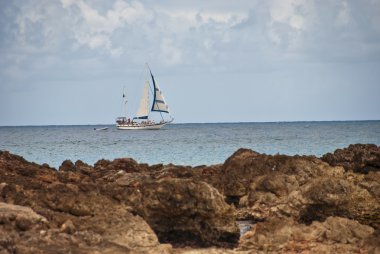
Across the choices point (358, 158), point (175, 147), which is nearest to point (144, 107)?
point (175, 147)

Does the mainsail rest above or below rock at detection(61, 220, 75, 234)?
above

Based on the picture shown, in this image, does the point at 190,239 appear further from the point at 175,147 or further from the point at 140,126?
the point at 140,126

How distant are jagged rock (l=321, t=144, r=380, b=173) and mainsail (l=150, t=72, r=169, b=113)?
113 metres

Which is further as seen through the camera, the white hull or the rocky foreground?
the white hull

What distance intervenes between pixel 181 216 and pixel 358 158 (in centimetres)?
1357

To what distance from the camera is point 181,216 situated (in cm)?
1827

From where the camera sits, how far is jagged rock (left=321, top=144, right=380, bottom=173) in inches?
1164

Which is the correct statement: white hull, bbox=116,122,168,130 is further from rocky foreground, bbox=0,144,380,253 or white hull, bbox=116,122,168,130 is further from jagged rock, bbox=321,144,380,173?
rocky foreground, bbox=0,144,380,253

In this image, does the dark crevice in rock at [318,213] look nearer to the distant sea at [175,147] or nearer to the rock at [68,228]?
the rock at [68,228]

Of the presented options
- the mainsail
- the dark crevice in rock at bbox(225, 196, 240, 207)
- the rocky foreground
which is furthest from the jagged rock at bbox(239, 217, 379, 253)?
the mainsail

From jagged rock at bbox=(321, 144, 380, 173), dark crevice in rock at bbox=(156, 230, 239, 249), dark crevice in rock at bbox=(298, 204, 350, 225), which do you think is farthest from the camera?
jagged rock at bbox=(321, 144, 380, 173)

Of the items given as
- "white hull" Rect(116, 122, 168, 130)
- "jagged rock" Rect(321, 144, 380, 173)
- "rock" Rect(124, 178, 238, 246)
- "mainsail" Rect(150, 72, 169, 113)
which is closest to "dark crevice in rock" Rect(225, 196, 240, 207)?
"jagged rock" Rect(321, 144, 380, 173)

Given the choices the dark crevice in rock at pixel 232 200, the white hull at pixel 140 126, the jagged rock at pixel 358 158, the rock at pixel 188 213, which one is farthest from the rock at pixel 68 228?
the white hull at pixel 140 126

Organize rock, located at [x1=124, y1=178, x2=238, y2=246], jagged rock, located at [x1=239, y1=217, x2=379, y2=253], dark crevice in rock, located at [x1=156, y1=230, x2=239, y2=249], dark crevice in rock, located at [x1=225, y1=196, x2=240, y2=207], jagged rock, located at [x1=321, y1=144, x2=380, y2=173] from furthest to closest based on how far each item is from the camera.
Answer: jagged rock, located at [x1=321, y1=144, x2=380, y2=173], dark crevice in rock, located at [x1=225, y1=196, x2=240, y2=207], rock, located at [x1=124, y1=178, x2=238, y2=246], dark crevice in rock, located at [x1=156, y1=230, x2=239, y2=249], jagged rock, located at [x1=239, y1=217, x2=379, y2=253]
